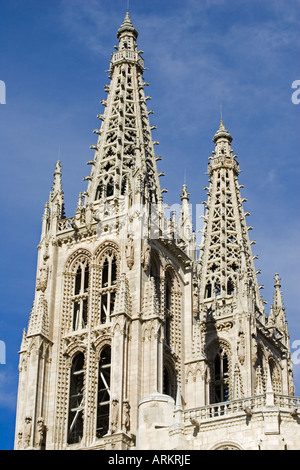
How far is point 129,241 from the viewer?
6512cm

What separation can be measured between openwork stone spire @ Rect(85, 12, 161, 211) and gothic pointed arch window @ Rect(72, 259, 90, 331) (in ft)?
13.1

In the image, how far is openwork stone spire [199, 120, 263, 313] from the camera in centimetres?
7937

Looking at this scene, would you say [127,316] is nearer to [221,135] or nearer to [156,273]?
[156,273]

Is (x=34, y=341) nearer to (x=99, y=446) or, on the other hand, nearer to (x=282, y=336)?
(x=99, y=446)

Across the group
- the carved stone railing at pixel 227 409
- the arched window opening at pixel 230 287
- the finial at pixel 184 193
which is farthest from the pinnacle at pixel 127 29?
the carved stone railing at pixel 227 409

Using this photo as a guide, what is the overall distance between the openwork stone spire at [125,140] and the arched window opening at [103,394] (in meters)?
8.84

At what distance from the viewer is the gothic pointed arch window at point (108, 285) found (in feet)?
214

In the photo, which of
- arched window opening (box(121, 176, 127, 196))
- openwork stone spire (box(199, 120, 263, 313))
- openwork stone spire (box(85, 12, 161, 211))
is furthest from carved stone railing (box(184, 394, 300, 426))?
openwork stone spire (box(199, 120, 263, 313))

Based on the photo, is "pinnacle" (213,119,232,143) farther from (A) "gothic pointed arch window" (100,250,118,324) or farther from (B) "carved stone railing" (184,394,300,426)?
(B) "carved stone railing" (184,394,300,426)

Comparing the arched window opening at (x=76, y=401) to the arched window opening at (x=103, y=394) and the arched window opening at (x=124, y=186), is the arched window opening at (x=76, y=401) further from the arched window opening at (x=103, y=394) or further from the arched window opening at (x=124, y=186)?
the arched window opening at (x=124, y=186)

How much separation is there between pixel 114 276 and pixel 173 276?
157 inches

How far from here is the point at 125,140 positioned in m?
72.8

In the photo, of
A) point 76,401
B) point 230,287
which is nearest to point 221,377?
point 230,287
